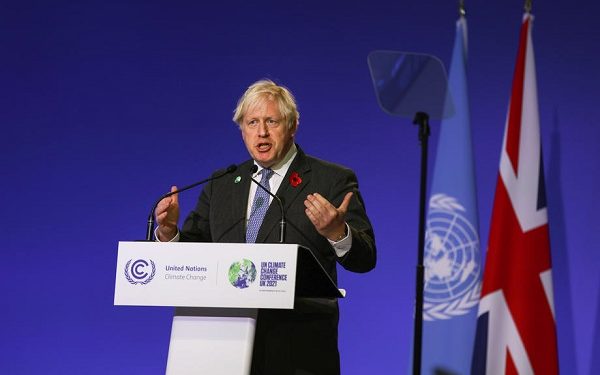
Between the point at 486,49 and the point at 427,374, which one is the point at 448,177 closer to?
the point at 427,374

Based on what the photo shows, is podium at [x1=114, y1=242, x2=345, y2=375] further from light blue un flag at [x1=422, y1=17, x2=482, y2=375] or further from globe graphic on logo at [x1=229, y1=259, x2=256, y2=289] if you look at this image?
light blue un flag at [x1=422, y1=17, x2=482, y2=375]

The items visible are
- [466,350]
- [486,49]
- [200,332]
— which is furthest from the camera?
[486,49]

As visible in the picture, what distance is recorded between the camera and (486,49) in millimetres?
3795

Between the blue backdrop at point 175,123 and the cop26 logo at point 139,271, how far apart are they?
179 cm

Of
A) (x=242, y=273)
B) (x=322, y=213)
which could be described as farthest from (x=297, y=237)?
(x=242, y=273)

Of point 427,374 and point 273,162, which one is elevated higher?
point 273,162

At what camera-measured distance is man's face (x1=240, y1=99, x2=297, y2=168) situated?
2711 millimetres

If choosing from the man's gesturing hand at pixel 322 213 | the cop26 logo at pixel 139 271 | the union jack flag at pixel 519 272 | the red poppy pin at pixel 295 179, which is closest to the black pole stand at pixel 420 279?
the man's gesturing hand at pixel 322 213

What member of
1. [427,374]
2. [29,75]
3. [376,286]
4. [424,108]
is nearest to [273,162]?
[424,108]

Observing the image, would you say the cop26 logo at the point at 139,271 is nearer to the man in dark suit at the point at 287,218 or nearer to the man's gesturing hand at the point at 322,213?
the man in dark suit at the point at 287,218

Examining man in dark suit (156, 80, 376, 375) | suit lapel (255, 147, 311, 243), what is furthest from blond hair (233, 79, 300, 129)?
suit lapel (255, 147, 311, 243)

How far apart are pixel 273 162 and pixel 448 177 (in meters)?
0.73

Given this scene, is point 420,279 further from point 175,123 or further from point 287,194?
point 175,123

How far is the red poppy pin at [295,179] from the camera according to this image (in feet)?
8.73
